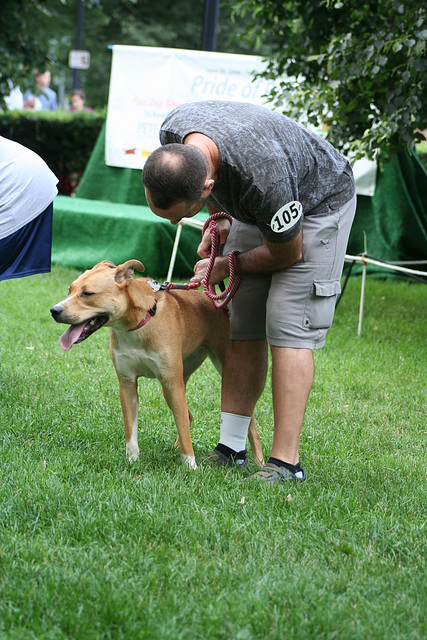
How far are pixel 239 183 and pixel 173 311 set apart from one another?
92 cm

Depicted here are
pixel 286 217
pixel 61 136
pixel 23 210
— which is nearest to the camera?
pixel 286 217

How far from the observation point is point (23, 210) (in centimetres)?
455

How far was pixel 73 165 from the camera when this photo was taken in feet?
46.5

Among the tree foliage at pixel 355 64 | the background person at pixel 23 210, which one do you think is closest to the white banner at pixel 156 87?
the tree foliage at pixel 355 64

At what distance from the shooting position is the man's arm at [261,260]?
3232 mm

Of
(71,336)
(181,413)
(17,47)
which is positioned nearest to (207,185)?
(71,336)

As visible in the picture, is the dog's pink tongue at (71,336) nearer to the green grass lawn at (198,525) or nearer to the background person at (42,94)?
the green grass lawn at (198,525)

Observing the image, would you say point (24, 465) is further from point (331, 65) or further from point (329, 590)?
point (331, 65)

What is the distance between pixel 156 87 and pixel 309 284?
742cm

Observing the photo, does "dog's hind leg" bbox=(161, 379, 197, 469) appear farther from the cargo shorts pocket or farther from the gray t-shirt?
the gray t-shirt

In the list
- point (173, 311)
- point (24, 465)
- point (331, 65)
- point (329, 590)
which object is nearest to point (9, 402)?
point (24, 465)

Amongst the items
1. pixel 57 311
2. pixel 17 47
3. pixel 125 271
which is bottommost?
pixel 17 47

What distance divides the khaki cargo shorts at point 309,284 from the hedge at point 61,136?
11.1 m

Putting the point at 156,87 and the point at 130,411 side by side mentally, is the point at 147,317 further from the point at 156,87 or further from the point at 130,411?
the point at 156,87
